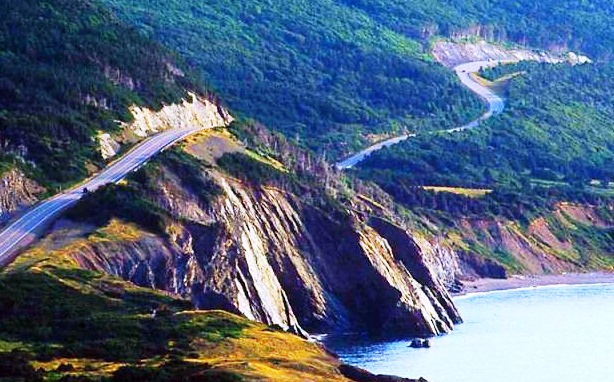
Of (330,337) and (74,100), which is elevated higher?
(74,100)

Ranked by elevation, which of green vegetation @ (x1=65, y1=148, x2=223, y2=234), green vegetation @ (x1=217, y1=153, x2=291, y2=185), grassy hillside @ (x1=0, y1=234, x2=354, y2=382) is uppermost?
green vegetation @ (x1=217, y1=153, x2=291, y2=185)

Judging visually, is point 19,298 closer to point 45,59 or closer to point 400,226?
point 400,226

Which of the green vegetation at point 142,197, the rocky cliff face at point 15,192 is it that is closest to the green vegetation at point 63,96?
the rocky cliff face at point 15,192

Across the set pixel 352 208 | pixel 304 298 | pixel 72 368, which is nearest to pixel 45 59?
pixel 352 208

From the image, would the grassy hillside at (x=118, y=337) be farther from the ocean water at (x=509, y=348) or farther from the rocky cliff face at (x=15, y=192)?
the ocean water at (x=509, y=348)

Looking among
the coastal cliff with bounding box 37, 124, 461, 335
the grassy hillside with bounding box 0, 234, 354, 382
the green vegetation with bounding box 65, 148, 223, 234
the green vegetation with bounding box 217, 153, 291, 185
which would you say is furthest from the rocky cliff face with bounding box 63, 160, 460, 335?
the grassy hillside with bounding box 0, 234, 354, 382

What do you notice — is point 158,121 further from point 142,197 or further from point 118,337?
point 118,337

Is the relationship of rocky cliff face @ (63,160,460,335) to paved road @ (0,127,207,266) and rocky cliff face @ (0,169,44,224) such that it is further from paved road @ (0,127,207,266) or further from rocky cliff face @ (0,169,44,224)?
rocky cliff face @ (0,169,44,224)
